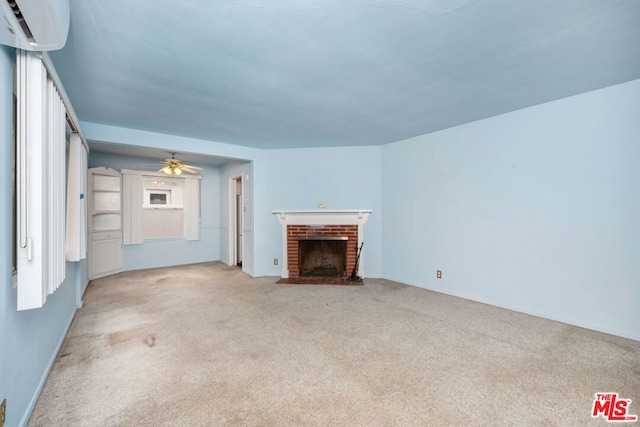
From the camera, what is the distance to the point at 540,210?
3094 millimetres

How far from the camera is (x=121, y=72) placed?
2244 millimetres

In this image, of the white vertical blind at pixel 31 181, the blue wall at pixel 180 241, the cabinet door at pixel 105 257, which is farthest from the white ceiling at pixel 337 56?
the cabinet door at pixel 105 257

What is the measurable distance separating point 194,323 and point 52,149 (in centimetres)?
201

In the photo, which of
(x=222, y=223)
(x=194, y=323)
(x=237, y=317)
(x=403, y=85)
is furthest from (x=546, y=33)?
(x=222, y=223)

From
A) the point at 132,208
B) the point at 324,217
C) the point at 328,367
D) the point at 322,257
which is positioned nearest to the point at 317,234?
the point at 324,217

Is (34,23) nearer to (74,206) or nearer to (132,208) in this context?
(74,206)

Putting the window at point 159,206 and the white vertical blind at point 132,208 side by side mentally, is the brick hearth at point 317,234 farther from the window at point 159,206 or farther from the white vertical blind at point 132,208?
the white vertical blind at point 132,208

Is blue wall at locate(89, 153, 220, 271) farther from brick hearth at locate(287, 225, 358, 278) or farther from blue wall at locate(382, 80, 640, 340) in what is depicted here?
blue wall at locate(382, 80, 640, 340)

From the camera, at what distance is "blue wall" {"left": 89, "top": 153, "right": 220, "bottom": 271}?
544cm

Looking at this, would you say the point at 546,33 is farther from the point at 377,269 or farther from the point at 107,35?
the point at 377,269

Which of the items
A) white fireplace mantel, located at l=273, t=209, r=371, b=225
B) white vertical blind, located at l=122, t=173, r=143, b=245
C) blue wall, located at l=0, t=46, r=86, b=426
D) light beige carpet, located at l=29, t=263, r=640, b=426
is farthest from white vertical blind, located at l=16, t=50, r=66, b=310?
white vertical blind, located at l=122, t=173, r=143, b=245

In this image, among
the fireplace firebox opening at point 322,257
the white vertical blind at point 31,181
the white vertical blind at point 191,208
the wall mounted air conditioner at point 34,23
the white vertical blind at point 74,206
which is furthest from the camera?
the white vertical blind at point 191,208

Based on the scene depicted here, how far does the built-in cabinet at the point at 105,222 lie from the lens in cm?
485

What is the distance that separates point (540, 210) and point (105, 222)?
6.75 m
